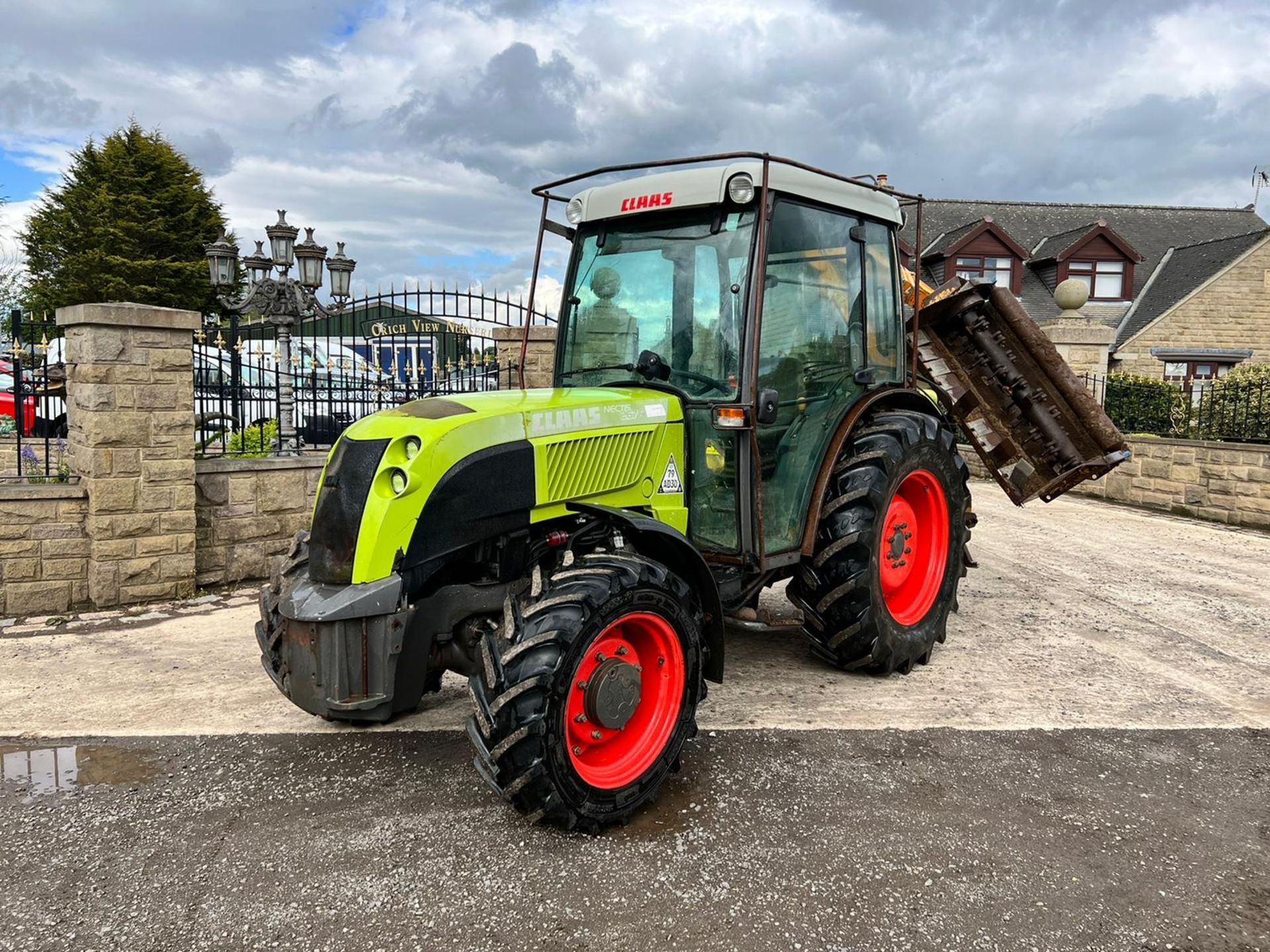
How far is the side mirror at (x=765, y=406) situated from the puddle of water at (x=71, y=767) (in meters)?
2.88

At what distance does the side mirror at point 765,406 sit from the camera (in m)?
3.95

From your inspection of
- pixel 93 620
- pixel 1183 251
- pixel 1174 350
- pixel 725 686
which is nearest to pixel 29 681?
pixel 93 620

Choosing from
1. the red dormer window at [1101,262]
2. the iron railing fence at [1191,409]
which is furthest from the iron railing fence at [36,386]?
the red dormer window at [1101,262]

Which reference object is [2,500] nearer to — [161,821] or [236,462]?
[236,462]

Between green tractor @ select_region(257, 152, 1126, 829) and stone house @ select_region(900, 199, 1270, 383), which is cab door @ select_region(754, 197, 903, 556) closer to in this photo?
green tractor @ select_region(257, 152, 1126, 829)

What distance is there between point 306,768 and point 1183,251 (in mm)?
29714

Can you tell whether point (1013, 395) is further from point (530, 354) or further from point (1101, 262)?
point (1101, 262)

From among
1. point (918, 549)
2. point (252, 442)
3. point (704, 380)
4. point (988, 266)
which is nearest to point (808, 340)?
point (704, 380)

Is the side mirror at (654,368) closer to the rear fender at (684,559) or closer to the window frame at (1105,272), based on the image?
the rear fender at (684,559)

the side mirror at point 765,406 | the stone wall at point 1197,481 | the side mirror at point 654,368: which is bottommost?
the stone wall at point 1197,481

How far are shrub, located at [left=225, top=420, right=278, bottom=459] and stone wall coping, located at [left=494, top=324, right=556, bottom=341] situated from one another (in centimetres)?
231

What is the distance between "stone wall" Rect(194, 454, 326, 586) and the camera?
6645mm

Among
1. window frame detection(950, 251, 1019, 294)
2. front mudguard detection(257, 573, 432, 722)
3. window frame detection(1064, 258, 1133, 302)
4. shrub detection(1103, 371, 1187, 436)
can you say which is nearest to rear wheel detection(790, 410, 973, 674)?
front mudguard detection(257, 573, 432, 722)

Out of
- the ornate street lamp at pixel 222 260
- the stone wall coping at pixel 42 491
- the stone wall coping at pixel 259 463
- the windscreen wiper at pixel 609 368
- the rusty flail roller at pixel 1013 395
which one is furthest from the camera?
the ornate street lamp at pixel 222 260
